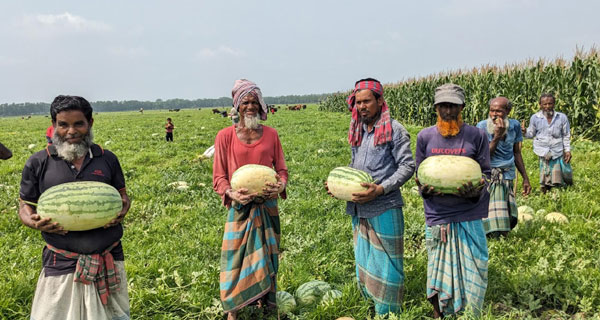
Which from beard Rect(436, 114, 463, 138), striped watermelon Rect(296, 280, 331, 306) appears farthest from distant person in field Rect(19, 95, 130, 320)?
beard Rect(436, 114, 463, 138)

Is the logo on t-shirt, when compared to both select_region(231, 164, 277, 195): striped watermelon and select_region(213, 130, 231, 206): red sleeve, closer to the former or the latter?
select_region(231, 164, 277, 195): striped watermelon

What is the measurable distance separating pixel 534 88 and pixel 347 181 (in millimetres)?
14342

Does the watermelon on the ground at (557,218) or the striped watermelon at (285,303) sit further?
the watermelon on the ground at (557,218)

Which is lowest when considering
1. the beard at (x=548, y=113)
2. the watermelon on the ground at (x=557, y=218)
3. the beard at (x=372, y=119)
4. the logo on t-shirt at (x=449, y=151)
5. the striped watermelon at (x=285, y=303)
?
the striped watermelon at (x=285, y=303)

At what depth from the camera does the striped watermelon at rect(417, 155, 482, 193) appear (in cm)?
325

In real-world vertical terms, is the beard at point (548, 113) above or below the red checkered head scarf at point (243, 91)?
below

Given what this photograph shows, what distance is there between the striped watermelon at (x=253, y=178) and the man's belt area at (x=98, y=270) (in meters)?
1.10

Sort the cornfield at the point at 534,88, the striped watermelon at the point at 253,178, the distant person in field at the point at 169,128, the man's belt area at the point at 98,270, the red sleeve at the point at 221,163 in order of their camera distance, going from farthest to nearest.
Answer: the distant person in field at the point at 169,128 < the cornfield at the point at 534,88 < the red sleeve at the point at 221,163 < the striped watermelon at the point at 253,178 < the man's belt area at the point at 98,270

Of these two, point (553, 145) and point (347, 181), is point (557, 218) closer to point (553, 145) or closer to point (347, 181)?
point (553, 145)

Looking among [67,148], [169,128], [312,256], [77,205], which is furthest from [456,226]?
[169,128]

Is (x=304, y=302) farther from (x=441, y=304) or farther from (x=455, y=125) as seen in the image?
(x=455, y=125)

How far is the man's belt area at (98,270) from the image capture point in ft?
8.84

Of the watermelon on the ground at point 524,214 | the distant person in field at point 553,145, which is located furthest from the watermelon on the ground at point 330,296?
the distant person in field at point 553,145

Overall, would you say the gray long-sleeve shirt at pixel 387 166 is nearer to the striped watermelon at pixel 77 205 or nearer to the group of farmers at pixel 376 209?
the group of farmers at pixel 376 209
